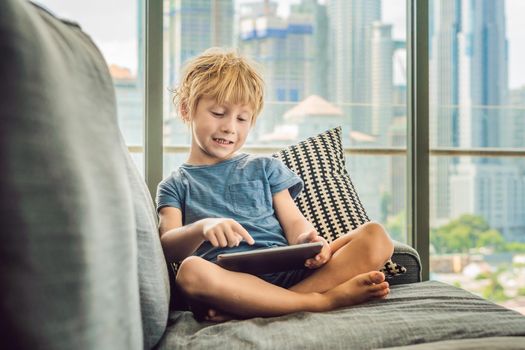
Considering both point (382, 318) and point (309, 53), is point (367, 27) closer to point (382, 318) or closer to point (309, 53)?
point (309, 53)

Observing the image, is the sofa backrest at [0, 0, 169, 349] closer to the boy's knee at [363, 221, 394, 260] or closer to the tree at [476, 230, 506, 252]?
the boy's knee at [363, 221, 394, 260]

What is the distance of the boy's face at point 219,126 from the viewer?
1717 mm

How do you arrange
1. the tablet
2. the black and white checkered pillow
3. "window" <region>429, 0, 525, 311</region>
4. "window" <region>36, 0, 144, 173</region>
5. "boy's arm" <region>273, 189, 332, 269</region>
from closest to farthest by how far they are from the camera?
1. the tablet
2. "boy's arm" <region>273, 189, 332, 269</region>
3. the black and white checkered pillow
4. "window" <region>36, 0, 144, 173</region>
5. "window" <region>429, 0, 525, 311</region>

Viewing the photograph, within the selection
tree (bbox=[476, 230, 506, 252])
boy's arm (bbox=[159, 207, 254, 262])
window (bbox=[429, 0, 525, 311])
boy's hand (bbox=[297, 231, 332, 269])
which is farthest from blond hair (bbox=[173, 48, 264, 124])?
tree (bbox=[476, 230, 506, 252])

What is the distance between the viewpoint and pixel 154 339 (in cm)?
105

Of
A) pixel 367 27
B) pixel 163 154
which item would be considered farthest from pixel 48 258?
pixel 367 27

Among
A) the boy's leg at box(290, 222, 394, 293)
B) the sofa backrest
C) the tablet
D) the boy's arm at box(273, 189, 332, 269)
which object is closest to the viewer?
the sofa backrest

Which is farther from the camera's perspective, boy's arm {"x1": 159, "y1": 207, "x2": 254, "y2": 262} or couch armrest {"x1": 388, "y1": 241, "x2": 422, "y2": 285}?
couch armrest {"x1": 388, "y1": 241, "x2": 422, "y2": 285}

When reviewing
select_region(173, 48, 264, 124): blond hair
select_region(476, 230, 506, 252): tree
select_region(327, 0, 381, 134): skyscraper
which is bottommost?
select_region(476, 230, 506, 252): tree

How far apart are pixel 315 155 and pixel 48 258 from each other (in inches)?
54.4

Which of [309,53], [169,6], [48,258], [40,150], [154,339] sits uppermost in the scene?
[169,6]

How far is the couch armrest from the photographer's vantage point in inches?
65.2

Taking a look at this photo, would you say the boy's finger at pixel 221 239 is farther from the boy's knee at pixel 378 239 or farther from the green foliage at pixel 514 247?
the green foliage at pixel 514 247

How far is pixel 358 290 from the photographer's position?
1.32m
